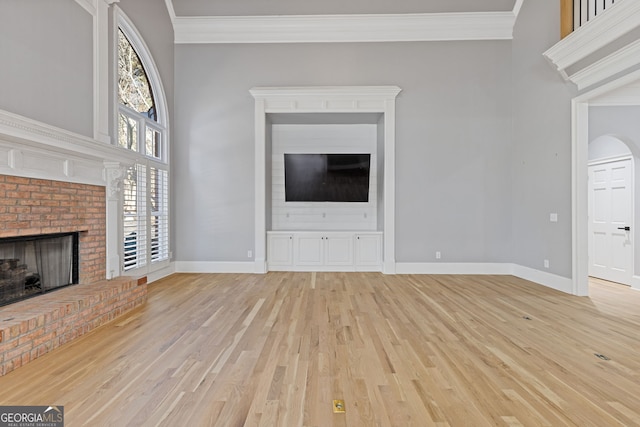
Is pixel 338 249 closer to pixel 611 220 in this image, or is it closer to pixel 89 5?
pixel 611 220

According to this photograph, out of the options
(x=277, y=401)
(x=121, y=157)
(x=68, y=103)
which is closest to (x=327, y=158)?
(x=121, y=157)

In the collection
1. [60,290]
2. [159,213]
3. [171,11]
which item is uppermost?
[171,11]

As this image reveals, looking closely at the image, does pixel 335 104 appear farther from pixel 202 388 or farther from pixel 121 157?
pixel 202 388

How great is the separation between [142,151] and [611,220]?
7.57m

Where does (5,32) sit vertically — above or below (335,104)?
below

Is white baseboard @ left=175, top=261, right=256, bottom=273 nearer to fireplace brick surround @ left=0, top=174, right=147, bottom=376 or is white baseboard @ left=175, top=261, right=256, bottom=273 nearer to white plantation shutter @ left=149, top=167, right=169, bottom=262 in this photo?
white plantation shutter @ left=149, top=167, right=169, bottom=262

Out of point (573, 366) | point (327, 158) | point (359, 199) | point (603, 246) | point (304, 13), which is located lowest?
point (573, 366)

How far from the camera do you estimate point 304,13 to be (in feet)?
18.2

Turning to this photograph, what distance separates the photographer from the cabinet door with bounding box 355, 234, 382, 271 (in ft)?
19.0

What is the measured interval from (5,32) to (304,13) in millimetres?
4240

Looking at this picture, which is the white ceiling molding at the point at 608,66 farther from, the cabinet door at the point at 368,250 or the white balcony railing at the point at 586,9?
the cabinet door at the point at 368,250

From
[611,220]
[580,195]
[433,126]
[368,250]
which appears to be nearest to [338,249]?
[368,250]

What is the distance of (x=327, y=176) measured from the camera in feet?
20.1

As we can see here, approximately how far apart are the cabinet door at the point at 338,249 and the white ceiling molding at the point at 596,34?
391 centimetres
